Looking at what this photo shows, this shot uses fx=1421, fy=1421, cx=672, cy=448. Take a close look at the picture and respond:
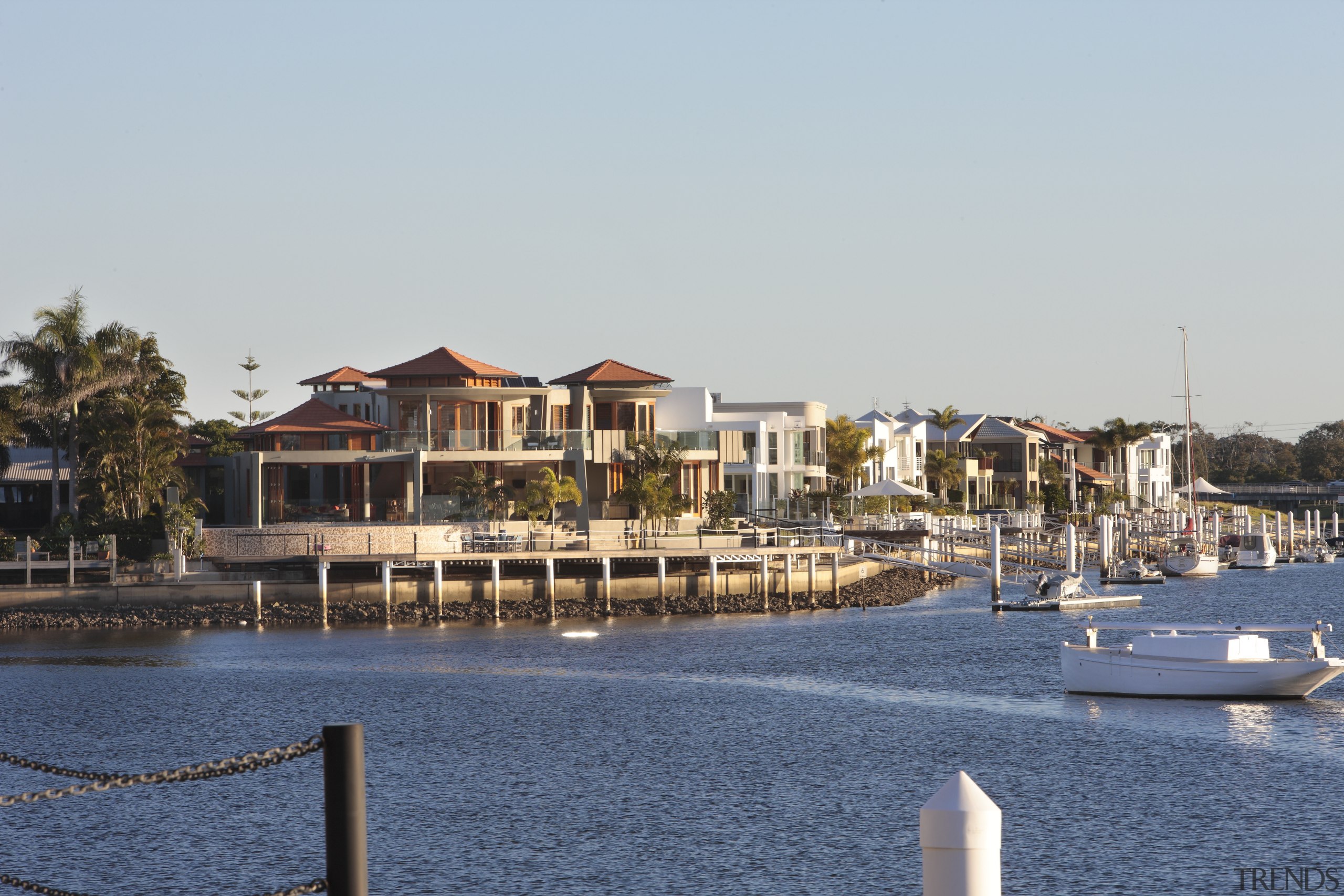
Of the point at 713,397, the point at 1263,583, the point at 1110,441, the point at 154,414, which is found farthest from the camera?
the point at 1110,441

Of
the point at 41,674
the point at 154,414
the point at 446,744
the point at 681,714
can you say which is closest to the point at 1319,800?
the point at 681,714

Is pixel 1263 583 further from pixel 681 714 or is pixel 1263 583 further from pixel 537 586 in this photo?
pixel 681 714

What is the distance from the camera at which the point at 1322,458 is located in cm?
18275

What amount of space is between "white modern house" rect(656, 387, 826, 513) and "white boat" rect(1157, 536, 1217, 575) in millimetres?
20193

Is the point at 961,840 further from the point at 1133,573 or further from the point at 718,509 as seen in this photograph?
the point at 1133,573

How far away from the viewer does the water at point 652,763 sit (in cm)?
2103

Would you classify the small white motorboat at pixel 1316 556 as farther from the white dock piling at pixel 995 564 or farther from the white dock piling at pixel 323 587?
the white dock piling at pixel 323 587

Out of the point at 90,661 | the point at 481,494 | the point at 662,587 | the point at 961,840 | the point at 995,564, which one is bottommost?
the point at 90,661

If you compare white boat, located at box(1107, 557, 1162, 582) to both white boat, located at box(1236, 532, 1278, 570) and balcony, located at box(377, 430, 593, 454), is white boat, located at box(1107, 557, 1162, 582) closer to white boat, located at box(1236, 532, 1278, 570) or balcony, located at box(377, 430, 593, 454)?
white boat, located at box(1236, 532, 1278, 570)

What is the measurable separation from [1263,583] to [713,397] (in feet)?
116

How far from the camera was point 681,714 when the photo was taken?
3494 cm

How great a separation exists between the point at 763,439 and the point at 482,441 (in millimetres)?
20203

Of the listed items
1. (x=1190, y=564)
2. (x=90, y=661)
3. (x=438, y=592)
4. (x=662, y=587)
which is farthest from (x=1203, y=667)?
(x=1190, y=564)

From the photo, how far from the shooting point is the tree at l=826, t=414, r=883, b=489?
90375 mm
